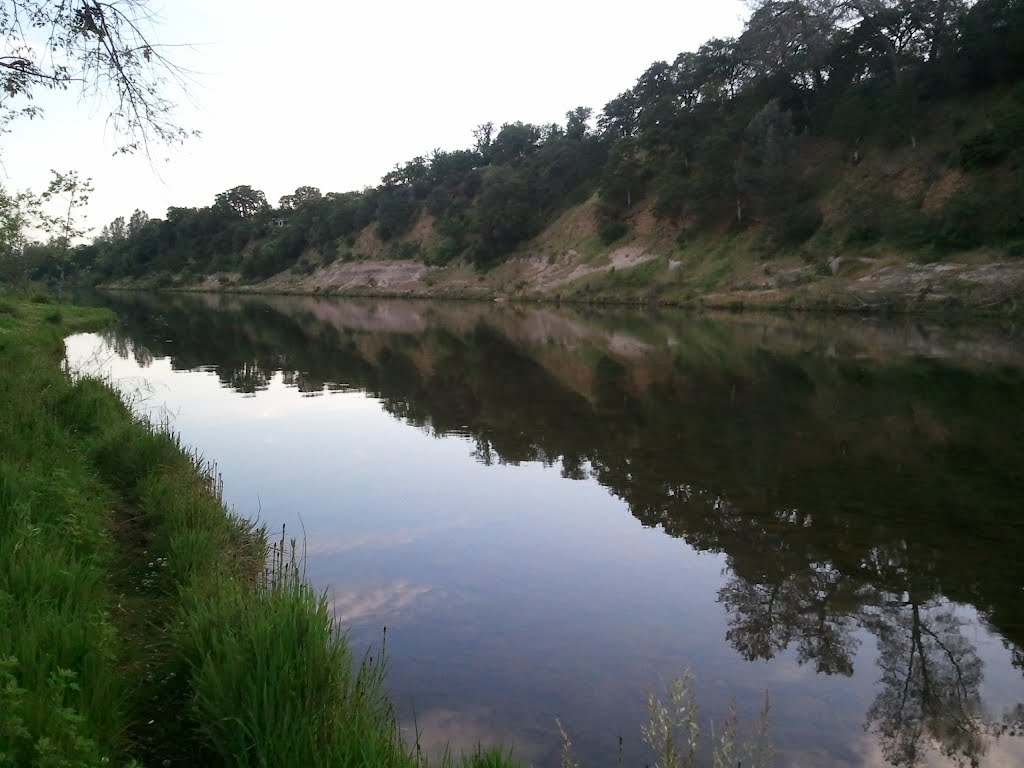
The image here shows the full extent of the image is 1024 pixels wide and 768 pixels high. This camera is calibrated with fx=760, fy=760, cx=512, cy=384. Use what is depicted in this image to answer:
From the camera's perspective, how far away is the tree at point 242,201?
447ft

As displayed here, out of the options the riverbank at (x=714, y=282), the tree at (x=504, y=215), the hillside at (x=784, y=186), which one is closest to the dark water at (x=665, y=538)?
the riverbank at (x=714, y=282)

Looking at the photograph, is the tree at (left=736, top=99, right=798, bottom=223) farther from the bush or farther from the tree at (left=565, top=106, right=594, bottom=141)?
the tree at (left=565, top=106, right=594, bottom=141)

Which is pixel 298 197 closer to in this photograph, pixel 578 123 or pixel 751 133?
pixel 578 123

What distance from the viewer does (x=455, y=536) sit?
29.6 feet

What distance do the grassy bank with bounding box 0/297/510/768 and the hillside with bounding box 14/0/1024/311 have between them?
124ft

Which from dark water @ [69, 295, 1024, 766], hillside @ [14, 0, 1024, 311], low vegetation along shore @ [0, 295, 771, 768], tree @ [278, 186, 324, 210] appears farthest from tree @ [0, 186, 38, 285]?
tree @ [278, 186, 324, 210]

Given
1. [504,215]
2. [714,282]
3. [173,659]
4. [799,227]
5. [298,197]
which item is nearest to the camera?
[173,659]

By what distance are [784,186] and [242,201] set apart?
11119 cm

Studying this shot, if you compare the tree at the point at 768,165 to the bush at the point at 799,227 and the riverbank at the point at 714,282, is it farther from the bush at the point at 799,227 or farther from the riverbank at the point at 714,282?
the riverbank at the point at 714,282

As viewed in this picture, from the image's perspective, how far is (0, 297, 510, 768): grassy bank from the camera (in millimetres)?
3520

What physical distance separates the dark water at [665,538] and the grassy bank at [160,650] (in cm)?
130

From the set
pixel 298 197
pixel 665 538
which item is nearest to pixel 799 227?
pixel 665 538

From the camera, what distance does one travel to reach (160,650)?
4941 millimetres

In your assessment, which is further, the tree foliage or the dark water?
the tree foliage
